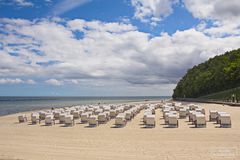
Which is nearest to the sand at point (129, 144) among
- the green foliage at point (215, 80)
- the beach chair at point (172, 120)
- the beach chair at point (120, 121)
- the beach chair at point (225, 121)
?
the beach chair at point (225, 121)

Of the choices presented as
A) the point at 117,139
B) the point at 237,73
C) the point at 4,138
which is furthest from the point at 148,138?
the point at 237,73

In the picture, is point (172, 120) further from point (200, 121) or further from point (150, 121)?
point (200, 121)

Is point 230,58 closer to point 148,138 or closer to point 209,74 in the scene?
point 209,74

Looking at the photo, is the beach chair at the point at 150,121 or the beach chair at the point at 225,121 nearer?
the beach chair at the point at 225,121

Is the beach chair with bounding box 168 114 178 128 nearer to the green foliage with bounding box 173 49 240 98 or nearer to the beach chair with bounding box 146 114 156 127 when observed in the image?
the beach chair with bounding box 146 114 156 127

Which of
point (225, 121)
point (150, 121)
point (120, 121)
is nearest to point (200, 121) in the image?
point (225, 121)

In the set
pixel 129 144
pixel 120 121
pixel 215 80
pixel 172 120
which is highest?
pixel 215 80

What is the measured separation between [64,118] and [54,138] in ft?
16.4

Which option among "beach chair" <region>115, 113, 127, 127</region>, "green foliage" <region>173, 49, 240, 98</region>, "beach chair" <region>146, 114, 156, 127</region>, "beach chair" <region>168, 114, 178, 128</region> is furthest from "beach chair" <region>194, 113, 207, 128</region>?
"green foliage" <region>173, 49, 240, 98</region>

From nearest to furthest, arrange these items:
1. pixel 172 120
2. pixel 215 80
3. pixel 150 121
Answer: pixel 172 120 < pixel 150 121 < pixel 215 80

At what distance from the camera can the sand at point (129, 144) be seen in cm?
909

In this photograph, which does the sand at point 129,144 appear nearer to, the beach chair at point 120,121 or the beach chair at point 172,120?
the beach chair at point 172,120

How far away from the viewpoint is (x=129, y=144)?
10859 millimetres

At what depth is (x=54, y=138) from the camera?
12820 millimetres
